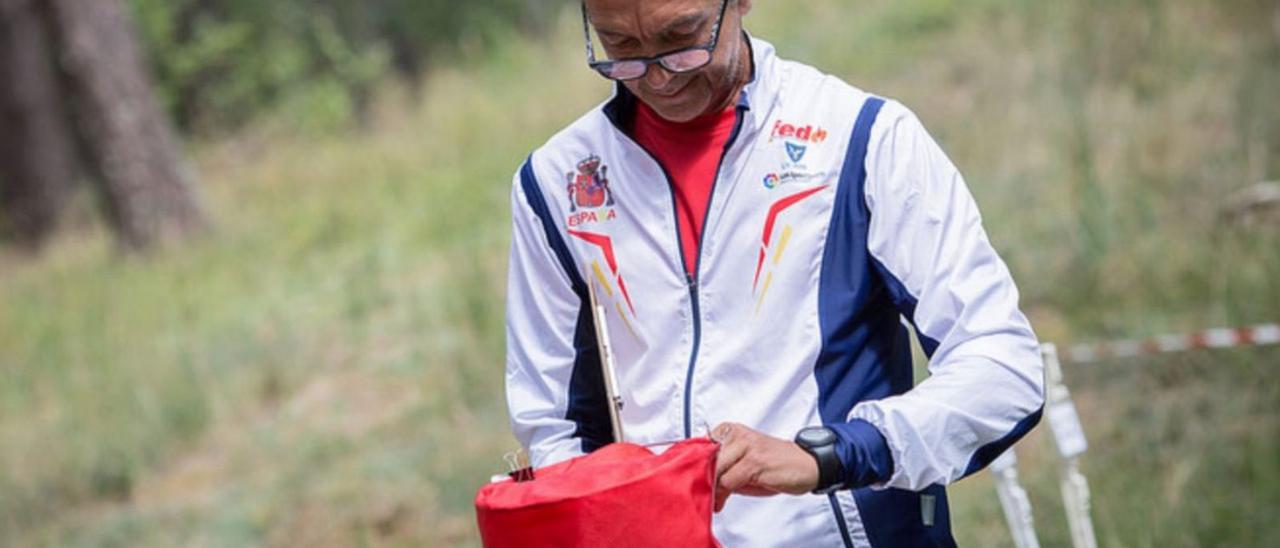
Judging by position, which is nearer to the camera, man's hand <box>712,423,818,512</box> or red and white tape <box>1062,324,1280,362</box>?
man's hand <box>712,423,818,512</box>

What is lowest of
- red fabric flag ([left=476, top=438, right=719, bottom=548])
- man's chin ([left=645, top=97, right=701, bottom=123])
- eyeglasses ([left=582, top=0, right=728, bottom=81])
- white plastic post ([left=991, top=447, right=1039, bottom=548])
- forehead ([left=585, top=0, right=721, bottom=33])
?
white plastic post ([left=991, top=447, right=1039, bottom=548])

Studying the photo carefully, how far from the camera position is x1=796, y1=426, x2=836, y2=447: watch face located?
2648mm

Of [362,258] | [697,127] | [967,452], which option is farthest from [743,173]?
[362,258]

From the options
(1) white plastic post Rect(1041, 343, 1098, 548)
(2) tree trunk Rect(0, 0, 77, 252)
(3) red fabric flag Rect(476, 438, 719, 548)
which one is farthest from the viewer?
(2) tree trunk Rect(0, 0, 77, 252)

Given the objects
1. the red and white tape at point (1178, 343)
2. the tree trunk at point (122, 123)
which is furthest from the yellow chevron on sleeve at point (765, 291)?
the tree trunk at point (122, 123)

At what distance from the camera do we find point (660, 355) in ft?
9.87

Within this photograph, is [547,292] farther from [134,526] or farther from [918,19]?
[918,19]

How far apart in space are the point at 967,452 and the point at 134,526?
572 centimetres

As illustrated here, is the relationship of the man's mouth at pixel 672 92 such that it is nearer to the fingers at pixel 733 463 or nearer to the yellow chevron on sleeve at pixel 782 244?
the yellow chevron on sleeve at pixel 782 244

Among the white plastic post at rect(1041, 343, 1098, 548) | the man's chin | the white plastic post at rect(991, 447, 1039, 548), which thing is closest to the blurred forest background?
the white plastic post at rect(1041, 343, 1098, 548)

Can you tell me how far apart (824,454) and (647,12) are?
2.46 feet

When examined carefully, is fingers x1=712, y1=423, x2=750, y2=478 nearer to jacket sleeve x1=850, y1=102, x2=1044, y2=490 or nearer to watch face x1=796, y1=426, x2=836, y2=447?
watch face x1=796, y1=426, x2=836, y2=447

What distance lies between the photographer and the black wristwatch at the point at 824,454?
2633 mm

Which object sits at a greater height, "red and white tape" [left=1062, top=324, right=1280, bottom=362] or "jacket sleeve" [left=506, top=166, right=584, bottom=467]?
"jacket sleeve" [left=506, top=166, right=584, bottom=467]
